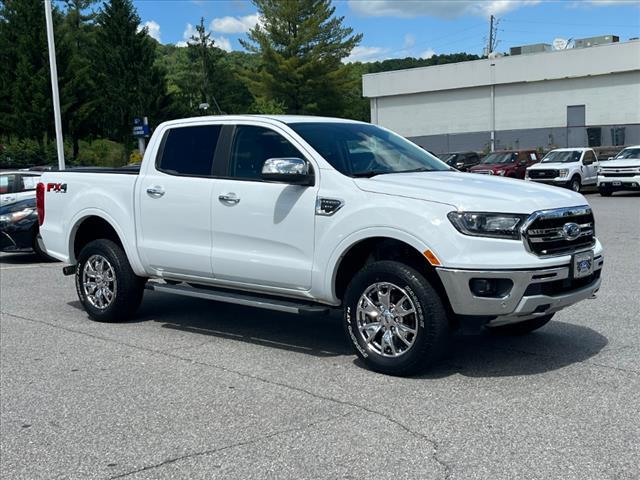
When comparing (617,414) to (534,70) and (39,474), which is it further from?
(534,70)

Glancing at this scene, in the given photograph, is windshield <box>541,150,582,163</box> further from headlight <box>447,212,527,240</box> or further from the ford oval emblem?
headlight <box>447,212,527,240</box>

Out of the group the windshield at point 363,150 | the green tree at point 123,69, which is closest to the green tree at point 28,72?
the green tree at point 123,69

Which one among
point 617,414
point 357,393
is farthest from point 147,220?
point 617,414

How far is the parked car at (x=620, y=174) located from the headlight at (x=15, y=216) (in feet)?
67.5

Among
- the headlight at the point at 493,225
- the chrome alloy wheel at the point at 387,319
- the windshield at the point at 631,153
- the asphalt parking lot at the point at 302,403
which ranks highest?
the windshield at the point at 631,153

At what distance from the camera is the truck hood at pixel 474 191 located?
527cm

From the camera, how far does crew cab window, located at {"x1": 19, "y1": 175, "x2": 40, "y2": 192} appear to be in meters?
14.8

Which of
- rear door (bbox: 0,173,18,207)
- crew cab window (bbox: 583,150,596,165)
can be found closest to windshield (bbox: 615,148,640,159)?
crew cab window (bbox: 583,150,596,165)

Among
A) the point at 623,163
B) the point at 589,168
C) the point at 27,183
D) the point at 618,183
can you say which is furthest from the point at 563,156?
the point at 27,183

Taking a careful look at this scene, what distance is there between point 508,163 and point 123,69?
34830 mm

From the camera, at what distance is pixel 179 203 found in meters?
6.98

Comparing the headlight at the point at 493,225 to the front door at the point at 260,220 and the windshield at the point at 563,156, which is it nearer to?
the front door at the point at 260,220

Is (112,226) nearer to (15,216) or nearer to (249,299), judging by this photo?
(249,299)

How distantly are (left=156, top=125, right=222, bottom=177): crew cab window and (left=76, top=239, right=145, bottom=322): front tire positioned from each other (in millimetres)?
1069
